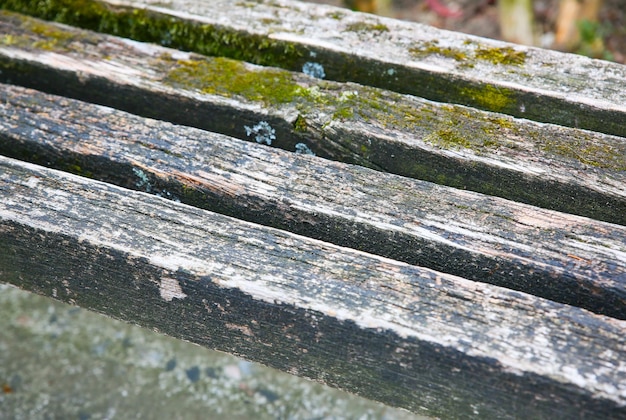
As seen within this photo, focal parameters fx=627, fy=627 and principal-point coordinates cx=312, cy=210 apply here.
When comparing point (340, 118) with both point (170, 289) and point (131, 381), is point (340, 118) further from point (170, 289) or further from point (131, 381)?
point (131, 381)

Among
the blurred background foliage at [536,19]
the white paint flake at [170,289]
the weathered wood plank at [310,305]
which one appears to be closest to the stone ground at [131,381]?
the weathered wood plank at [310,305]

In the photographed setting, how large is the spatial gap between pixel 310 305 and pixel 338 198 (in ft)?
1.03

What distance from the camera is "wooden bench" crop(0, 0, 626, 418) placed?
1226mm

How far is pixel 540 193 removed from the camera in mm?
1518

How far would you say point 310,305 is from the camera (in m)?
1.25

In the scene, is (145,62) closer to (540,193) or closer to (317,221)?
(317,221)

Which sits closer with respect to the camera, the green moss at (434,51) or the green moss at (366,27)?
the green moss at (434,51)

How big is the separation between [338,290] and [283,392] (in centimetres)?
156

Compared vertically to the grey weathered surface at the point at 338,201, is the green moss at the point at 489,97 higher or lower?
higher

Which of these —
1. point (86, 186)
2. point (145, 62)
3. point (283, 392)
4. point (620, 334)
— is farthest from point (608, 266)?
point (283, 392)

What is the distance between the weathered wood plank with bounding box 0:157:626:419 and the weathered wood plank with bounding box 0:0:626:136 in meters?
0.67

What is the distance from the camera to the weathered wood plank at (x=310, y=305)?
1.17m

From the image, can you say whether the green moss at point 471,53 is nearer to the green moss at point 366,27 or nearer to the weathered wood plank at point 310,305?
the green moss at point 366,27

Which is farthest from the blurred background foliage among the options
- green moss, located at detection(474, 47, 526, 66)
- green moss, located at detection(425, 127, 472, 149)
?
green moss, located at detection(425, 127, 472, 149)
